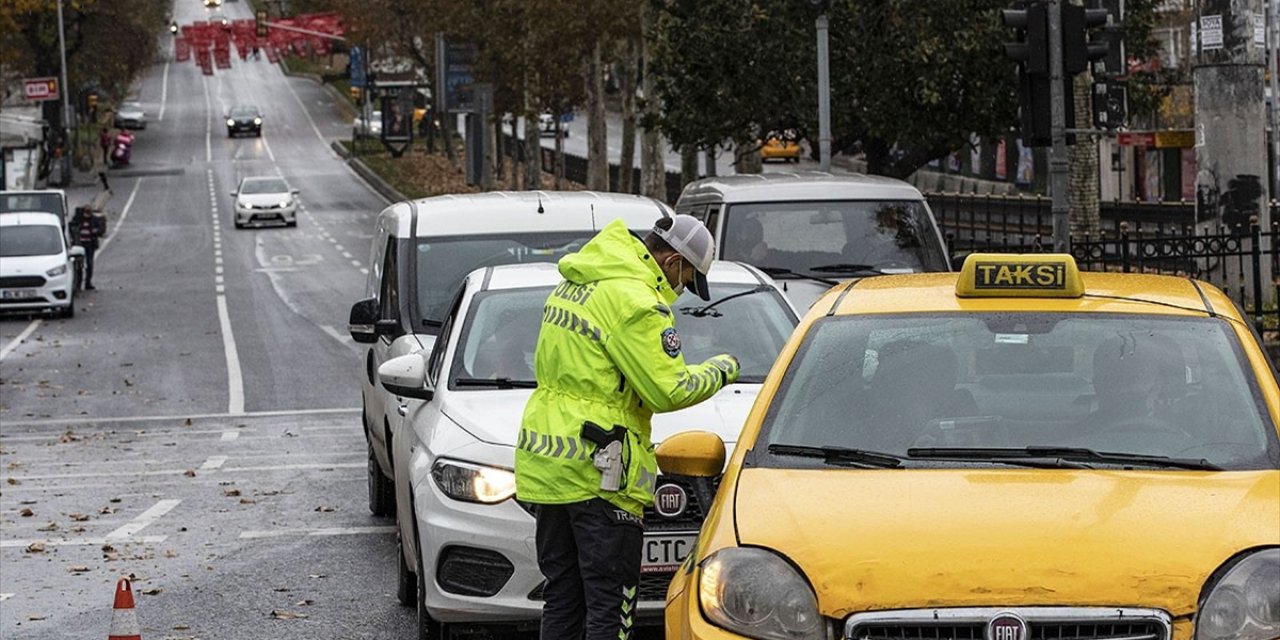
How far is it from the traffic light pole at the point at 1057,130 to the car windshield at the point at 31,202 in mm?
26937

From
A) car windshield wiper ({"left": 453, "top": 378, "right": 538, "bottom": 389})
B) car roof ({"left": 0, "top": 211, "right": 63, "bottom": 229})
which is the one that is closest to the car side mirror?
car windshield wiper ({"left": 453, "top": 378, "right": 538, "bottom": 389})

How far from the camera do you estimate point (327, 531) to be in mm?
12750

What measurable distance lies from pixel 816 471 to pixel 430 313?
7348 mm

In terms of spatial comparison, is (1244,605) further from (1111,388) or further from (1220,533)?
(1111,388)

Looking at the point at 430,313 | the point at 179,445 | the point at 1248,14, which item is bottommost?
the point at 179,445

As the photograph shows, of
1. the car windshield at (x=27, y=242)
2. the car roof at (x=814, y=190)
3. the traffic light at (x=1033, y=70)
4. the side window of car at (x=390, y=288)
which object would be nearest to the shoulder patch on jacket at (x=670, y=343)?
the side window of car at (x=390, y=288)

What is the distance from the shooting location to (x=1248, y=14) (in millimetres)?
19969

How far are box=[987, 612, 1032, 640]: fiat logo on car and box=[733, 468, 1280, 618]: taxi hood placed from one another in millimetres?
33

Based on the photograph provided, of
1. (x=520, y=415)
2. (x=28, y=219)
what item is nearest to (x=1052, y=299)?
(x=520, y=415)

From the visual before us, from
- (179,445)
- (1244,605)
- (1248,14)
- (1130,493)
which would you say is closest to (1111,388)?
(1130,493)

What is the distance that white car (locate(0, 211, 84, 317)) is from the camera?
1350 inches

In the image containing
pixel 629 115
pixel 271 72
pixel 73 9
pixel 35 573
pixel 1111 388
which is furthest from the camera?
pixel 271 72

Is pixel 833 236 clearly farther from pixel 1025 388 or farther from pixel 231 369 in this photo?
pixel 231 369

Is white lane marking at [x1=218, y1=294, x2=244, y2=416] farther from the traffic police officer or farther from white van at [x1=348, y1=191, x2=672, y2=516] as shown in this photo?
the traffic police officer
